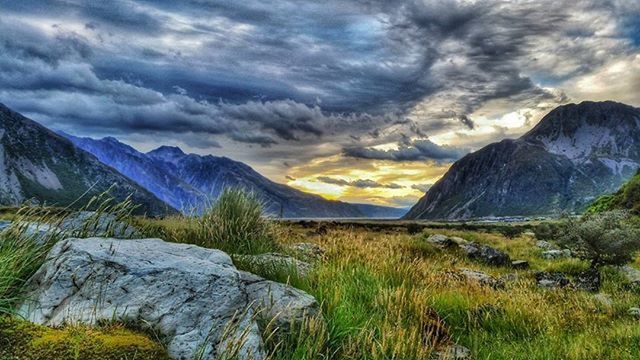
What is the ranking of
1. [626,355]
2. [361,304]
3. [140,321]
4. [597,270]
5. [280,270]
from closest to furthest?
A: [140,321] → [626,355] → [361,304] → [280,270] → [597,270]

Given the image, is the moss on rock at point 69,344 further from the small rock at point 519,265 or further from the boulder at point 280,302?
the small rock at point 519,265

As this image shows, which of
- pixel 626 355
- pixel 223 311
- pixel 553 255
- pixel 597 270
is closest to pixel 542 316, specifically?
pixel 626 355

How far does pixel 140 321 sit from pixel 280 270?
373cm

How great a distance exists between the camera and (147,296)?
18.3 feet

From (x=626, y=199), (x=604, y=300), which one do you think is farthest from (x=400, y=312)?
(x=626, y=199)

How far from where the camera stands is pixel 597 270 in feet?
68.4

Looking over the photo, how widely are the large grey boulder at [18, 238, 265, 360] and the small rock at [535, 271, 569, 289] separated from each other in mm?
13474

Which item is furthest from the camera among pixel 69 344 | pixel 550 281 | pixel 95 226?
pixel 550 281

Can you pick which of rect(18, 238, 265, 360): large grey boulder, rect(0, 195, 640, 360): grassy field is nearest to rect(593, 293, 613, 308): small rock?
rect(0, 195, 640, 360): grassy field

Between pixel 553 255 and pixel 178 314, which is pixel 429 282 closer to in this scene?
pixel 178 314

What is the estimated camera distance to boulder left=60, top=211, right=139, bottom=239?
29.1 ft

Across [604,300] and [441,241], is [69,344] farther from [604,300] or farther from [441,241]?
[441,241]

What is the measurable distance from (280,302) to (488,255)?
2075cm

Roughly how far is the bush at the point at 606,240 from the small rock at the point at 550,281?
11.8 ft
